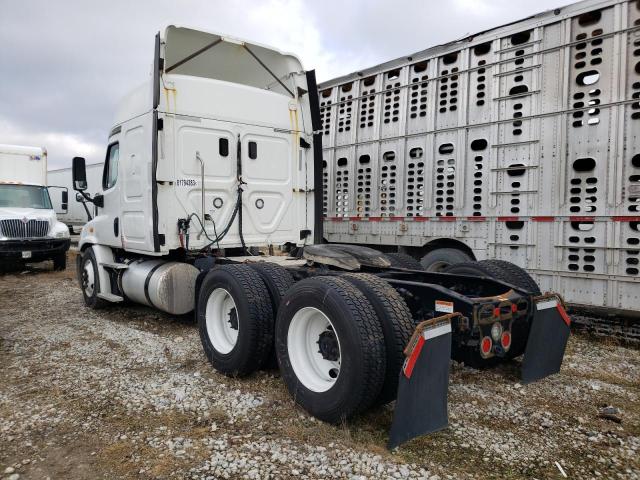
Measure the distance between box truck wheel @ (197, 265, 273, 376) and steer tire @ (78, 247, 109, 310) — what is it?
3422 millimetres

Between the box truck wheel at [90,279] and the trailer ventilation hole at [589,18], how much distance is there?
25.1 feet

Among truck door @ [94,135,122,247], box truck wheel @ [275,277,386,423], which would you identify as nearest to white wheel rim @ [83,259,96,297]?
truck door @ [94,135,122,247]

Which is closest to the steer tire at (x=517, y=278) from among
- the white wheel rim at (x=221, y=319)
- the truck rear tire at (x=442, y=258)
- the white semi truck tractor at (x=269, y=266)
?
the white semi truck tractor at (x=269, y=266)

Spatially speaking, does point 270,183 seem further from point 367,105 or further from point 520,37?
point 520,37

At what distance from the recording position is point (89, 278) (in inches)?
307

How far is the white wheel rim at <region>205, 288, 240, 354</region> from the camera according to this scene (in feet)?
15.6

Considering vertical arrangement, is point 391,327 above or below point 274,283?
below

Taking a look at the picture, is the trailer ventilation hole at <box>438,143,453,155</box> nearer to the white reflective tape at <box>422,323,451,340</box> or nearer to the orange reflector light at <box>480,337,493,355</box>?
the orange reflector light at <box>480,337,493,355</box>

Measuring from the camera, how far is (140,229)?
6.26 m

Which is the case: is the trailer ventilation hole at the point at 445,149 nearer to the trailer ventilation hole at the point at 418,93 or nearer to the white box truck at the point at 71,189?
the trailer ventilation hole at the point at 418,93

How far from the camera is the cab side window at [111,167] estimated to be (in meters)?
7.05

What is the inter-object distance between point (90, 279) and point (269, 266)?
4.40m

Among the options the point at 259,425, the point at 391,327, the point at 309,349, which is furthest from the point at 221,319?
the point at 391,327

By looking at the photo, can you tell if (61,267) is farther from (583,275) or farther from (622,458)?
(622,458)
